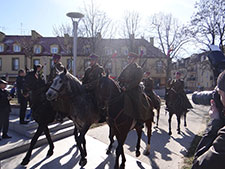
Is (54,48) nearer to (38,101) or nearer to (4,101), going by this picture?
(4,101)

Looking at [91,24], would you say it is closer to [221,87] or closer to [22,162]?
[22,162]

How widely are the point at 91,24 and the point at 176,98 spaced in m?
11.8

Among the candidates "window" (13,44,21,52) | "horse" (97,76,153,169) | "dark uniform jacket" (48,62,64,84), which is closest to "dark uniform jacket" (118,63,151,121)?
"horse" (97,76,153,169)

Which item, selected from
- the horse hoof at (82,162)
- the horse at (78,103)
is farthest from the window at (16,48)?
the horse hoof at (82,162)

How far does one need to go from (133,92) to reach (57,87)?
186 cm

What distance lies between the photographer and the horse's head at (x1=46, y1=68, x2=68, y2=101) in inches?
151

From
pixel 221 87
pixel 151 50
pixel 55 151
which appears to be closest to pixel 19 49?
pixel 151 50

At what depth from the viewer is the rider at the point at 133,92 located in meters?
3.85

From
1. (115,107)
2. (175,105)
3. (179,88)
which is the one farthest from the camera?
(179,88)

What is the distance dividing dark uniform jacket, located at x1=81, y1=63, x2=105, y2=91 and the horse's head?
0.62 metres

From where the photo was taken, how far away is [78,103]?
4.35 m

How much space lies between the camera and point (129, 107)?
3.81m

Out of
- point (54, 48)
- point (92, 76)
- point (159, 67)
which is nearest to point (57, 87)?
point (92, 76)

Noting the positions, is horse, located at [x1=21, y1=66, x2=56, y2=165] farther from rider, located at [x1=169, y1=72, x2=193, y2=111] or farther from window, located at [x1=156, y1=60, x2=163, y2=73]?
window, located at [x1=156, y1=60, x2=163, y2=73]
